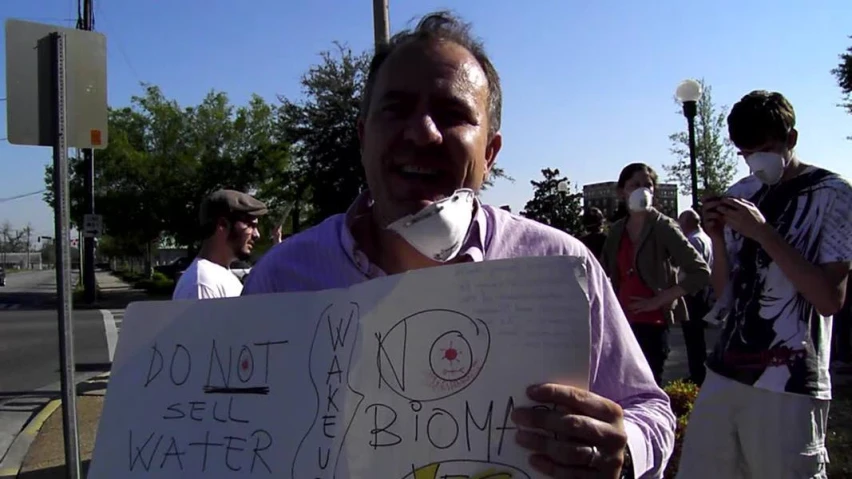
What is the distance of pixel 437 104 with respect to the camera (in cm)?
142

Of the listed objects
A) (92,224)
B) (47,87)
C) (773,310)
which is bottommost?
(773,310)

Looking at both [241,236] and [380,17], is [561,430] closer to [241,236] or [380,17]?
[241,236]

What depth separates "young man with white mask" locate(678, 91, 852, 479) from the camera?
2551mm

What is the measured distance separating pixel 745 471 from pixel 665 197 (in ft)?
52.0

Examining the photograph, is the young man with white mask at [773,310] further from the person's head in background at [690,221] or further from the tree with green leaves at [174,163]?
the tree with green leaves at [174,163]

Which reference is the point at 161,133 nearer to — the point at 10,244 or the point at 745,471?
the point at 745,471

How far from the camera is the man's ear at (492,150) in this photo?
1.61 metres

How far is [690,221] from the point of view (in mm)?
6461

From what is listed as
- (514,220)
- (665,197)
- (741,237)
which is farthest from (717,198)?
(665,197)

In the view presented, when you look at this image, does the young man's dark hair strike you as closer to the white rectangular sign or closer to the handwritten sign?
the handwritten sign

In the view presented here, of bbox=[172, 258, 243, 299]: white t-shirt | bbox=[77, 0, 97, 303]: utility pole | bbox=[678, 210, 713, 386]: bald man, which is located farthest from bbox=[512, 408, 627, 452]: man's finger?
bbox=[77, 0, 97, 303]: utility pole

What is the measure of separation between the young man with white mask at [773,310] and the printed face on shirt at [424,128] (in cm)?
161

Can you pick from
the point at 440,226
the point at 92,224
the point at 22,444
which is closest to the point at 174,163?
the point at 92,224

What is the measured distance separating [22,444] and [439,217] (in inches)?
254
